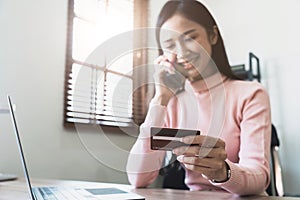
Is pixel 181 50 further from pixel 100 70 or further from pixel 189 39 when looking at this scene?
pixel 100 70

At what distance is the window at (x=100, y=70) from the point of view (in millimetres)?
782

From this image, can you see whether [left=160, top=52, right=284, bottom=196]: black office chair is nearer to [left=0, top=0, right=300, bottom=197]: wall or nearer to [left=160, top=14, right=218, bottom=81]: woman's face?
[left=0, top=0, right=300, bottom=197]: wall

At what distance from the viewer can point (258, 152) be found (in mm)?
805

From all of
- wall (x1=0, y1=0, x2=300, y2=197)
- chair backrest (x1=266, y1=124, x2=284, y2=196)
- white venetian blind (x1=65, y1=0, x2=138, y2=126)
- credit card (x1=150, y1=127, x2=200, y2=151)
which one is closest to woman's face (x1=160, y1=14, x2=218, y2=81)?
white venetian blind (x1=65, y1=0, x2=138, y2=126)

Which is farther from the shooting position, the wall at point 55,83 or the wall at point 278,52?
the wall at point 278,52

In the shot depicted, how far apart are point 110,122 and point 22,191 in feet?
0.81

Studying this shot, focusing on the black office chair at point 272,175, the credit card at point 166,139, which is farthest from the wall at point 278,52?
the credit card at point 166,139

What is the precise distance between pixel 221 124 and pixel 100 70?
1.34 ft

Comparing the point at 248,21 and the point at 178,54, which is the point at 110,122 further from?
the point at 248,21

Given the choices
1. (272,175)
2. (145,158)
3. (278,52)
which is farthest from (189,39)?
(278,52)

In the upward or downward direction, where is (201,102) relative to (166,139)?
upward

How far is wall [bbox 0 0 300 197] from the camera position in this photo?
1243 mm

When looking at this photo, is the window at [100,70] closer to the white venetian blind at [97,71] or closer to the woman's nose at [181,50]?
the white venetian blind at [97,71]

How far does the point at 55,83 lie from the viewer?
1.41 m
